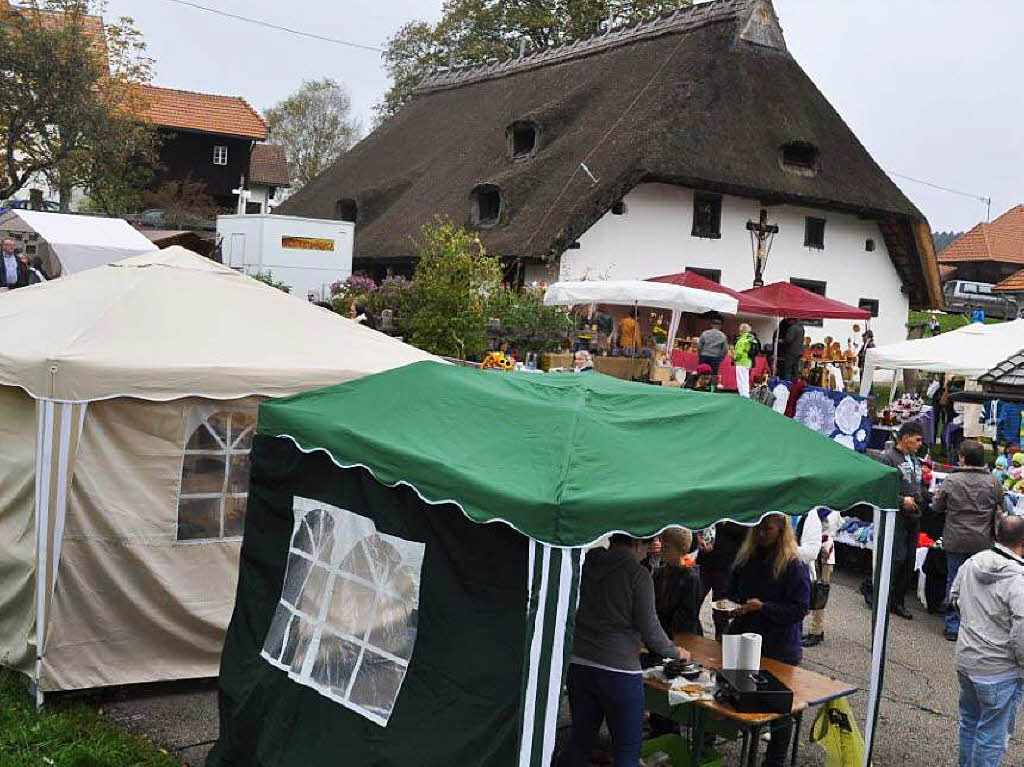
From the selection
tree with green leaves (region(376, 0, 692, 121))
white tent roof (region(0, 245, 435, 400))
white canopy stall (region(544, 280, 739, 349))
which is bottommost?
white tent roof (region(0, 245, 435, 400))

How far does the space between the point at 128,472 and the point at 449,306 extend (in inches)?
372

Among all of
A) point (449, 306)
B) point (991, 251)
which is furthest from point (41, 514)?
point (991, 251)

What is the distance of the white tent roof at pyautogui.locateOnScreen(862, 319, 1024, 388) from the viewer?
1677 centimetres

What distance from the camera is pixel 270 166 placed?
201 feet

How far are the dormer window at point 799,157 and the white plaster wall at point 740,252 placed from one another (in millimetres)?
935

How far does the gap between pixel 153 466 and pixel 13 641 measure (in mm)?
1403

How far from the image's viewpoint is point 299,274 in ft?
77.8

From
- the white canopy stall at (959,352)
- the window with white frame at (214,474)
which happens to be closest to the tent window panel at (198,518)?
the window with white frame at (214,474)

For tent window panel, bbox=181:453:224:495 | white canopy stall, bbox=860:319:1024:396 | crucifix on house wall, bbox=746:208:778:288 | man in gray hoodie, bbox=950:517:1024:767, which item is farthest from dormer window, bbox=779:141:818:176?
man in gray hoodie, bbox=950:517:1024:767

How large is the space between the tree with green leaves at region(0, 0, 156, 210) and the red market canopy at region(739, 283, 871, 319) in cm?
1752

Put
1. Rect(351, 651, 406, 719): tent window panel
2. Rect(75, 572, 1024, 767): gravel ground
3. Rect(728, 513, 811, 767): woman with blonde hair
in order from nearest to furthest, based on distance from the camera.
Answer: Rect(351, 651, 406, 719): tent window panel < Rect(728, 513, 811, 767): woman with blonde hair < Rect(75, 572, 1024, 767): gravel ground

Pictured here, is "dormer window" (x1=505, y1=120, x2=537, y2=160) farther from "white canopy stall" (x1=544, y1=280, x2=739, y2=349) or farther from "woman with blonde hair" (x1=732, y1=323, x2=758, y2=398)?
"woman with blonde hair" (x1=732, y1=323, x2=758, y2=398)

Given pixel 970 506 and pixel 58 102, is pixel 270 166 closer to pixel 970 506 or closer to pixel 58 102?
pixel 58 102

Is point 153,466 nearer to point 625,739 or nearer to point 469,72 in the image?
point 625,739
